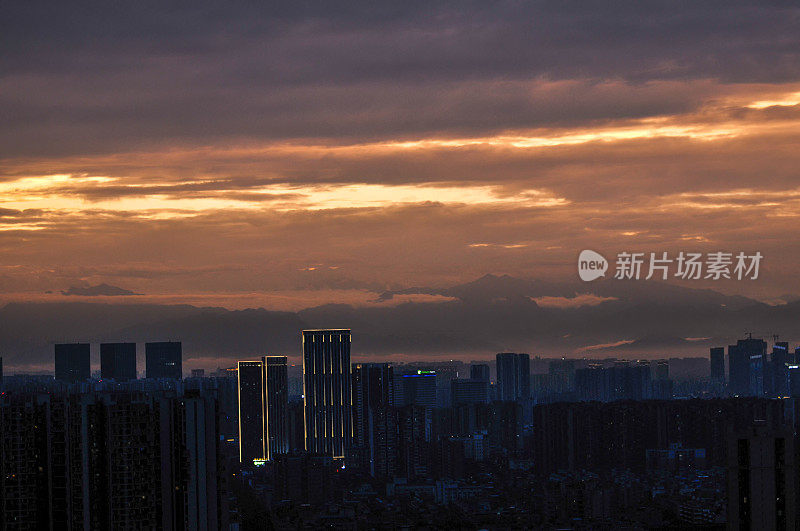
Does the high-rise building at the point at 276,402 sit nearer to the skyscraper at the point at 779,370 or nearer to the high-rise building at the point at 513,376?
the high-rise building at the point at 513,376

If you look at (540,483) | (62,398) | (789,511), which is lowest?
(540,483)

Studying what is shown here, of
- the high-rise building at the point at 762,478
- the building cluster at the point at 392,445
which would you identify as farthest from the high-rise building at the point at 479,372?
the high-rise building at the point at 762,478

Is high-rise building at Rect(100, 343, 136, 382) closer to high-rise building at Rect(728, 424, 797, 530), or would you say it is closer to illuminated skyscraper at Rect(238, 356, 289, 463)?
illuminated skyscraper at Rect(238, 356, 289, 463)

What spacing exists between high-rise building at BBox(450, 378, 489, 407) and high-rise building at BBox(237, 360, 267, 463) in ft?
50.3

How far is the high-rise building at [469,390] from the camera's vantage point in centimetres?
9775

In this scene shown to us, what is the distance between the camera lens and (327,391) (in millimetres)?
93500

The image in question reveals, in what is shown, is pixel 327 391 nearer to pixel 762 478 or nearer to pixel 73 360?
pixel 73 360

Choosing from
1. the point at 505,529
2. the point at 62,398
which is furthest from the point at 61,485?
the point at 505,529

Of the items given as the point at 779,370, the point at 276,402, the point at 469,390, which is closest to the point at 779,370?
the point at 779,370

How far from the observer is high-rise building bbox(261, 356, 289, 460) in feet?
266

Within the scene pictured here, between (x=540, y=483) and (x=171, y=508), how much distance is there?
35513 millimetres

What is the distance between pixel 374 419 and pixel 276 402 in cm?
791

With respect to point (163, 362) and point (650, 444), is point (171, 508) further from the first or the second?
point (163, 362)

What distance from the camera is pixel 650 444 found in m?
67.5
